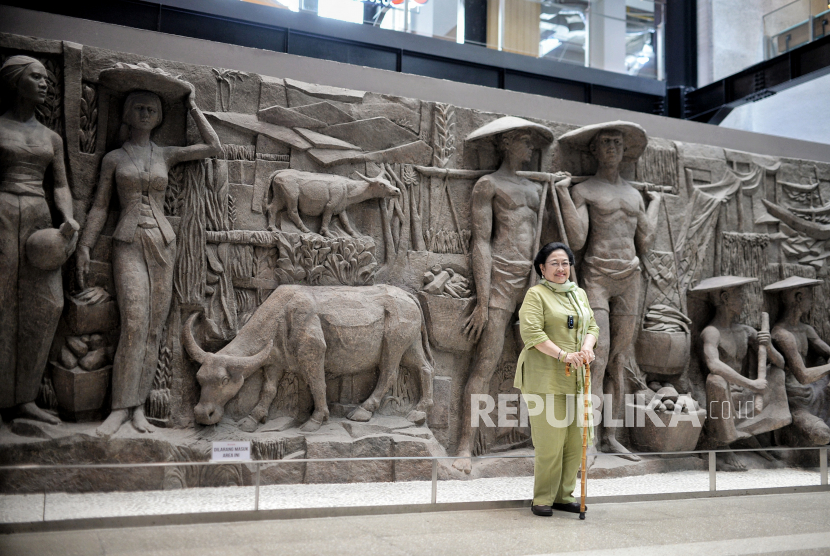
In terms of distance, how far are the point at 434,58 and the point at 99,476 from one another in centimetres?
588

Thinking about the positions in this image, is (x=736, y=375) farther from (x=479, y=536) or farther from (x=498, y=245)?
(x=479, y=536)

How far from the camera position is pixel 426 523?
11.8 ft

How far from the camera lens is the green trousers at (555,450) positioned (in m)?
3.80

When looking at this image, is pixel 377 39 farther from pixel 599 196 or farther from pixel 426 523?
pixel 426 523

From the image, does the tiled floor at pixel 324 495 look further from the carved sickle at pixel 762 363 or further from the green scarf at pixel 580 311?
the green scarf at pixel 580 311

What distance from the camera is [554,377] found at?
3832mm

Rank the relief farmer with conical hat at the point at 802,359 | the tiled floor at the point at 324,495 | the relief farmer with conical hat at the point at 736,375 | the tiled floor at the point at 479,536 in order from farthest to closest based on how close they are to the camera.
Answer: the relief farmer with conical hat at the point at 802,359 < the relief farmer with conical hat at the point at 736,375 < the tiled floor at the point at 324,495 < the tiled floor at the point at 479,536

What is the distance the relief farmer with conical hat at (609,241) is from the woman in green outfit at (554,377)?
2.20 m

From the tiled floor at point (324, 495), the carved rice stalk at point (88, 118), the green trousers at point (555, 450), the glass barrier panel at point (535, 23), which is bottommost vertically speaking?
the tiled floor at point (324, 495)

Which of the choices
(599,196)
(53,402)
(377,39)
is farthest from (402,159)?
(53,402)

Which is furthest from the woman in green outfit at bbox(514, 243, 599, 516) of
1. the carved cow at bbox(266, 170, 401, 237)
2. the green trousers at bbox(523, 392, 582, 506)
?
the carved cow at bbox(266, 170, 401, 237)

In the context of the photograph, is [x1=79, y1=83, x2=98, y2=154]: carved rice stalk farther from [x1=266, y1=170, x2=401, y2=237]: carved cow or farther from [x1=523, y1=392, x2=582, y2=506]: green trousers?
[x1=523, y1=392, x2=582, y2=506]: green trousers

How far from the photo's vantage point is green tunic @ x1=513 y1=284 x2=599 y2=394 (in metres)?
3.82

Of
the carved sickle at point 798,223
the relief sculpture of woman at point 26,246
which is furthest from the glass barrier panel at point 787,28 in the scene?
the relief sculpture of woman at point 26,246
